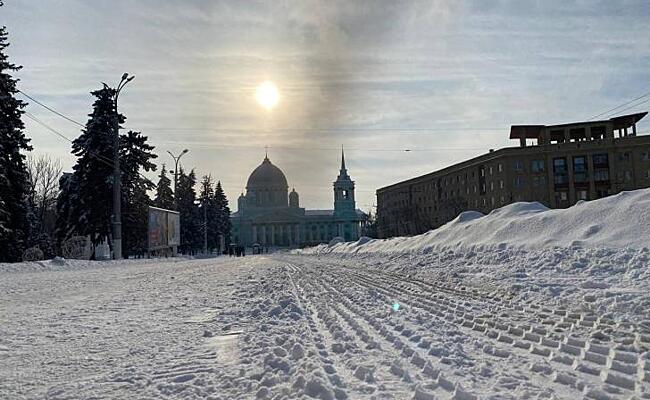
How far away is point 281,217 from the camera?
443 ft

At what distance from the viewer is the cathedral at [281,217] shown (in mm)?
135750

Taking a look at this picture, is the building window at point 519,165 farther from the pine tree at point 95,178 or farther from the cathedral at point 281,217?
the cathedral at point 281,217

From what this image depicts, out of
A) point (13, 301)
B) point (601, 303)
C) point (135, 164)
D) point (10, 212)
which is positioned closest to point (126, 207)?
point (135, 164)

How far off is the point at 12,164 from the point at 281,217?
10341 centimetres

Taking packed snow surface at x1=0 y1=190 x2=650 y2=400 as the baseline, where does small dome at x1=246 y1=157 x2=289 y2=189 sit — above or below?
above

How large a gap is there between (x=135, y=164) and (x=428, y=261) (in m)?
31.7

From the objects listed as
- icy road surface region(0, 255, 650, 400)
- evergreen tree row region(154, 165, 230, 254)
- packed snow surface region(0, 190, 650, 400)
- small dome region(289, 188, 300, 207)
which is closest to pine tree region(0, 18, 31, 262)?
packed snow surface region(0, 190, 650, 400)

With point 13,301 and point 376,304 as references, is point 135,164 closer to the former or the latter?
point 13,301

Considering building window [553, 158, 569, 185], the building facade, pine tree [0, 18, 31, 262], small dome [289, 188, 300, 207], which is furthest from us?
small dome [289, 188, 300, 207]

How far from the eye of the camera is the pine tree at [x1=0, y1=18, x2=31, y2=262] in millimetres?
29734

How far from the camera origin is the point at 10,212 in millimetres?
30719

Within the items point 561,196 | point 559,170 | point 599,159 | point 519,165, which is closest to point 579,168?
point 559,170

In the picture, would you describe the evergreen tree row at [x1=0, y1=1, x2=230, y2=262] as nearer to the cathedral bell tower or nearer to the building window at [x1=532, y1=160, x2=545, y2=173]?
the building window at [x1=532, y1=160, x2=545, y2=173]

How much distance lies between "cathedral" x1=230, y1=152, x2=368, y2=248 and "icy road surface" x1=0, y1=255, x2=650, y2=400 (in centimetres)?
12521
